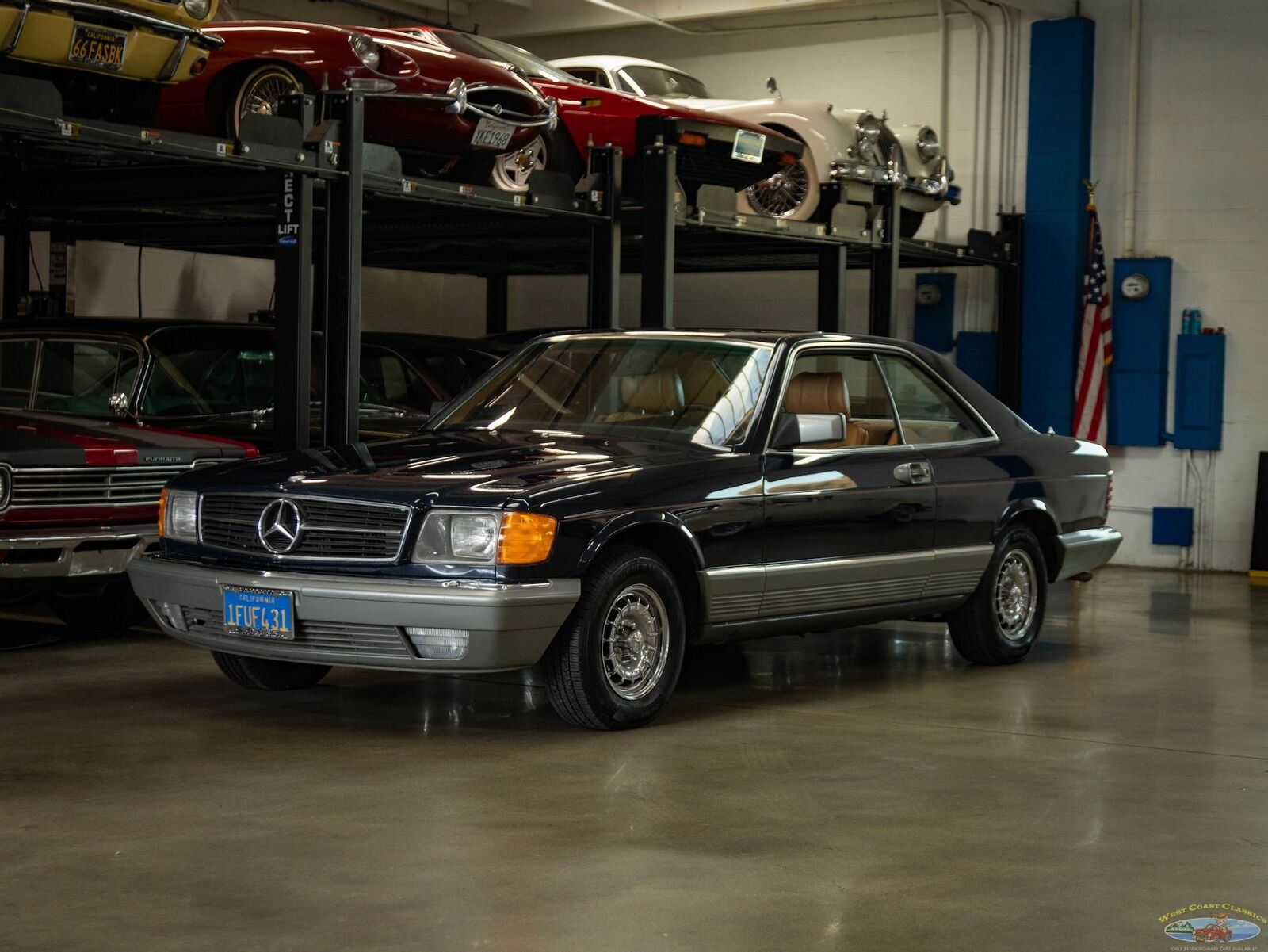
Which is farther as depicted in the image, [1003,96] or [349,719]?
[1003,96]

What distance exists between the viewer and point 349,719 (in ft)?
19.1

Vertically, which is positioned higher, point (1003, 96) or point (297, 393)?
point (1003, 96)

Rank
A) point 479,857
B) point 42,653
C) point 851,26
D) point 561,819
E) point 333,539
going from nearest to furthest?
point 479,857 → point 561,819 → point 333,539 → point 42,653 → point 851,26

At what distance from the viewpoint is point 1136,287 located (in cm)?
1388

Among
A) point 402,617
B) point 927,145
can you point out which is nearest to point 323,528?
point 402,617

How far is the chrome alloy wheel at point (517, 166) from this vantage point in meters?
9.77

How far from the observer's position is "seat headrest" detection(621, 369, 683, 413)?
20.7 ft

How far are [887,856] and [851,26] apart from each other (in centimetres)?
1266

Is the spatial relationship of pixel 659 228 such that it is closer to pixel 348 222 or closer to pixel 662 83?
pixel 348 222

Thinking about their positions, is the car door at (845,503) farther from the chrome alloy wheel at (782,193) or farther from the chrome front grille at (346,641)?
the chrome alloy wheel at (782,193)

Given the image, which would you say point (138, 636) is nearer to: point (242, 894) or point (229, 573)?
point (229, 573)

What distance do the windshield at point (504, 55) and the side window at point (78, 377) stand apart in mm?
2773

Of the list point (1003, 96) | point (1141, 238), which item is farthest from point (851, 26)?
point (1141, 238)

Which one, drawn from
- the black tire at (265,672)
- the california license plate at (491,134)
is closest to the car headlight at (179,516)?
the black tire at (265,672)
